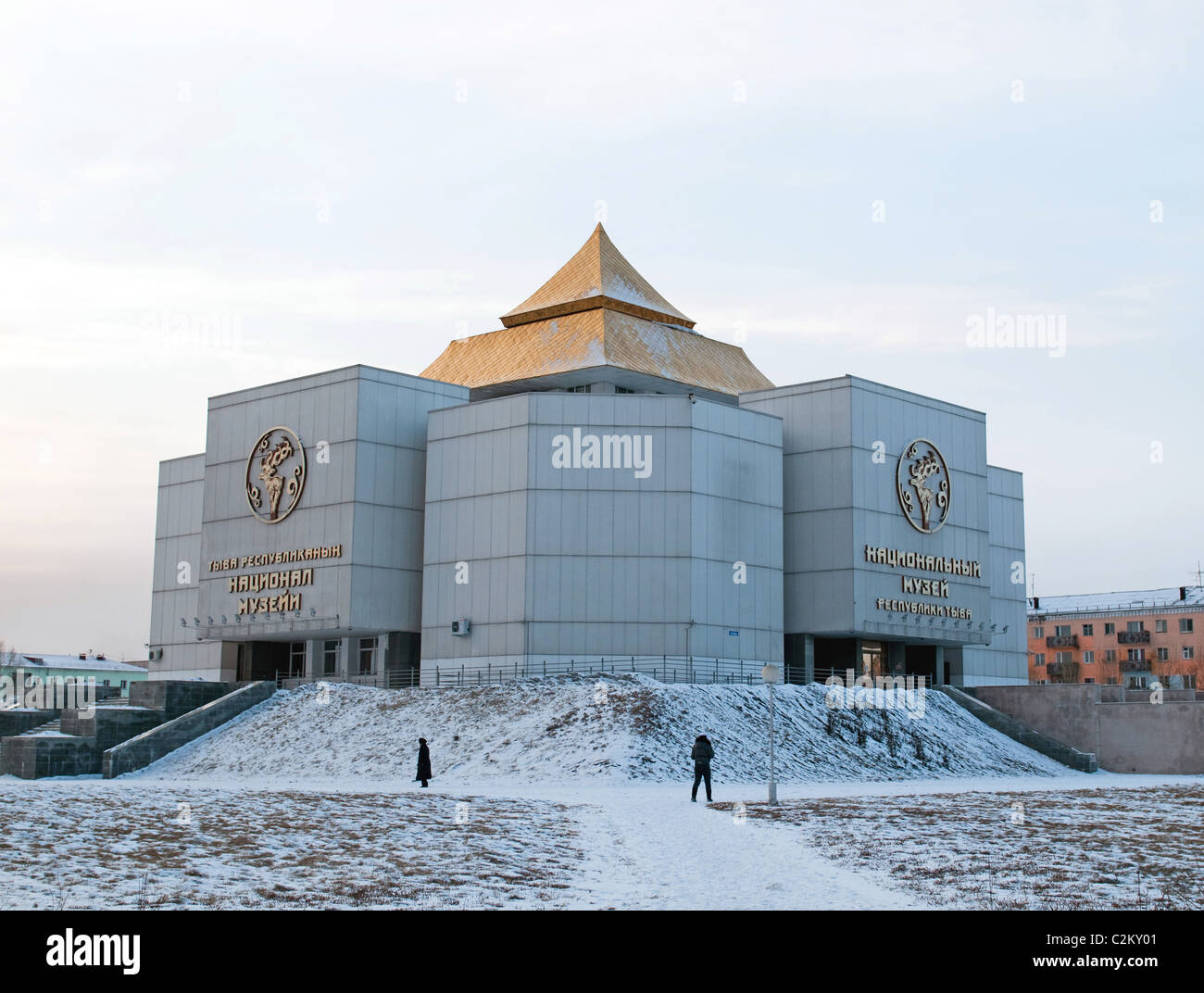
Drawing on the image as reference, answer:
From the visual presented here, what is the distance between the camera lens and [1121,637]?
12206cm

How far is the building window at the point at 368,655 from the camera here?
201ft

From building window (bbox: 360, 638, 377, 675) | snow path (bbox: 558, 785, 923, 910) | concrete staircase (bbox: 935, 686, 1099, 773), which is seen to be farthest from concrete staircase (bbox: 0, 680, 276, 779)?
concrete staircase (bbox: 935, 686, 1099, 773)

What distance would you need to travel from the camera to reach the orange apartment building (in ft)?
387

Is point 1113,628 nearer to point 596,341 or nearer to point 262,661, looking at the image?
point 596,341

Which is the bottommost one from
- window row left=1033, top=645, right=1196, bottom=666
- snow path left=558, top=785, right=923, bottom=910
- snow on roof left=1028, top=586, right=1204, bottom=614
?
snow path left=558, top=785, right=923, bottom=910

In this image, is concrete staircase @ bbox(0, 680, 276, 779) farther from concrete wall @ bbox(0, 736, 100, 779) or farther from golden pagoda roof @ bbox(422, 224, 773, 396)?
golden pagoda roof @ bbox(422, 224, 773, 396)

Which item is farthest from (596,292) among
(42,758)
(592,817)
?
(592,817)

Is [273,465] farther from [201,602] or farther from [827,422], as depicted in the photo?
[827,422]

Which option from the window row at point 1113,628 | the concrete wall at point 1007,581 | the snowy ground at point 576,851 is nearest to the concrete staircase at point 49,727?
the snowy ground at point 576,851

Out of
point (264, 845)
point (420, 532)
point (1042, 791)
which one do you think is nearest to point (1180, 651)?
point (420, 532)

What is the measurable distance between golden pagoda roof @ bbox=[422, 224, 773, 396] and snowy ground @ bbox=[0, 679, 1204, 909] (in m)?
23.0

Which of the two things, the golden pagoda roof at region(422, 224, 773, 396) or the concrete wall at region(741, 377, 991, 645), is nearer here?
the concrete wall at region(741, 377, 991, 645)
